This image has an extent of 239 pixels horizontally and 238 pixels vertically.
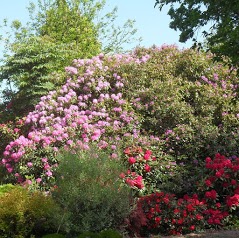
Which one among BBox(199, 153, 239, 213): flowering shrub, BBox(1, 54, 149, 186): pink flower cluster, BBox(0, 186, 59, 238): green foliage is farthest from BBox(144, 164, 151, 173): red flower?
BBox(0, 186, 59, 238): green foliage

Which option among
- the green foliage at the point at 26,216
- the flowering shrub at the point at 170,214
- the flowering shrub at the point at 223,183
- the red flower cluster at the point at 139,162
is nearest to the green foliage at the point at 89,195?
the green foliage at the point at 26,216

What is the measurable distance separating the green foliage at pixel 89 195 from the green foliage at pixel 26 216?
0.98 feet

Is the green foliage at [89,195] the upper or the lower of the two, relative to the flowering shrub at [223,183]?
lower

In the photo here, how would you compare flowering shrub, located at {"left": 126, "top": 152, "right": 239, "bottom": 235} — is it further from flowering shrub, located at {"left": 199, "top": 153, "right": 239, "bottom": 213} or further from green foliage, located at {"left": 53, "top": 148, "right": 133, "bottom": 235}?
green foliage, located at {"left": 53, "top": 148, "right": 133, "bottom": 235}

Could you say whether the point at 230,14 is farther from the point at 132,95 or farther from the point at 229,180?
the point at 132,95

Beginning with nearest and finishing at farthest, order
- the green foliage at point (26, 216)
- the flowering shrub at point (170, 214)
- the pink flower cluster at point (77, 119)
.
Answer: the green foliage at point (26, 216)
the flowering shrub at point (170, 214)
the pink flower cluster at point (77, 119)

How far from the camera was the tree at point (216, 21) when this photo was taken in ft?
28.5

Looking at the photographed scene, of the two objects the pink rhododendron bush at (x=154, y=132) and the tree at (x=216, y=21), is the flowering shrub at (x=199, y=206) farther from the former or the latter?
the tree at (x=216, y=21)

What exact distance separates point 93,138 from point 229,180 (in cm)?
364

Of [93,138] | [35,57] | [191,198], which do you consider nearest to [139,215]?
[191,198]

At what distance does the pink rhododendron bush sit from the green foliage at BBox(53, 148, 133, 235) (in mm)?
1149

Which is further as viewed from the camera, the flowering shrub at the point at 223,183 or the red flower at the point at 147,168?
the red flower at the point at 147,168

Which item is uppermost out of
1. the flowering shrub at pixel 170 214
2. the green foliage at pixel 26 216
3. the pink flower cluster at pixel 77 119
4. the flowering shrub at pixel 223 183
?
the pink flower cluster at pixel 77 119

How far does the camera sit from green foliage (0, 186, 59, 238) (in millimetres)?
8086
